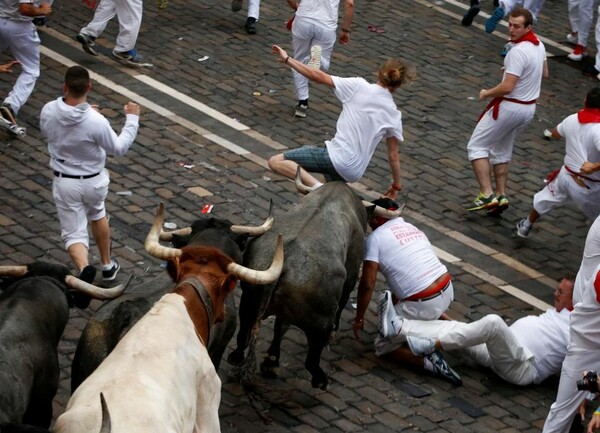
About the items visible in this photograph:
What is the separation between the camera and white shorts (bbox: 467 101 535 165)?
47.1 feet

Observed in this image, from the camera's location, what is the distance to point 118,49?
1628cm

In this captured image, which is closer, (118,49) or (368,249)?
(368,249)

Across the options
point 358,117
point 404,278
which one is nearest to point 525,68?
point 358,117

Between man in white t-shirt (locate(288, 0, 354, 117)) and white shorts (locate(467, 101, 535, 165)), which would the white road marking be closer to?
man in white t-shirt (locate(288, 0, 354, 117))

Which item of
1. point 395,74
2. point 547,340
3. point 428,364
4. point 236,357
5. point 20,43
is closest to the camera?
point 236,357

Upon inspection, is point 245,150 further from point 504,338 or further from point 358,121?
point 504,338

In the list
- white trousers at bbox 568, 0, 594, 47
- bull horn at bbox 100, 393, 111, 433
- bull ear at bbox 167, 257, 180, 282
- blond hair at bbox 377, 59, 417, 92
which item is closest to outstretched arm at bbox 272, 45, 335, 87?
blond hair at bbox 377, 59, 417, 92

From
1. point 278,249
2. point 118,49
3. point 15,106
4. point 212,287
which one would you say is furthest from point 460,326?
point 118,49

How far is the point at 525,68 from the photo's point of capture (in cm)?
1421

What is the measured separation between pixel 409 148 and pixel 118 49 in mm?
4267

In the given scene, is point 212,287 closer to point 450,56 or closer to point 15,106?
point 15,106

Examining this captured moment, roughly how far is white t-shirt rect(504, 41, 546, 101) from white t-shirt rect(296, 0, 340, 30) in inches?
107

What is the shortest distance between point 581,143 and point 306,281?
5.00 metres

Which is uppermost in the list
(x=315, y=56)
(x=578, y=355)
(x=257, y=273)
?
(x=257, y=273)
